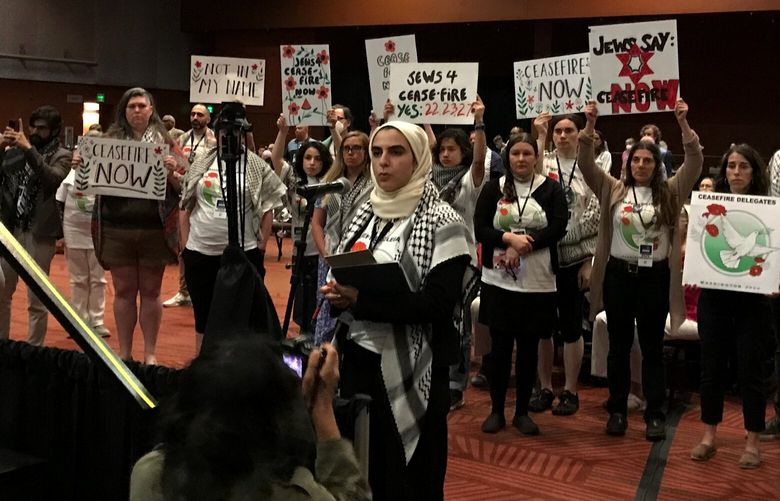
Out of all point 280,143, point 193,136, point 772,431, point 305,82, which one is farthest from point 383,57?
point 772,431

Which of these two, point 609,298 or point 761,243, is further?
point 609,298

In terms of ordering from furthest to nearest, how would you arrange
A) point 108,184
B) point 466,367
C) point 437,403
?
point 466,367 → point 108,184 → point 437,403

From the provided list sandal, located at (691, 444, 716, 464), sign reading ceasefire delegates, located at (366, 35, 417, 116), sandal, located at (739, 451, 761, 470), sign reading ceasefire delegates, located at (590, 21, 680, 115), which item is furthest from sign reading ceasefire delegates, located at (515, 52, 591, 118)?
sandal, located at (739, 451, 761, 470)

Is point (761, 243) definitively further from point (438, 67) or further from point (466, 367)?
point (438, 67)

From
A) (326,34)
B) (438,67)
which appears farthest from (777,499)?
(326,34)

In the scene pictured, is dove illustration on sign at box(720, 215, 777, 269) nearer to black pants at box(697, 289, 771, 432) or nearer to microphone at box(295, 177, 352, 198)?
black pants at box(697, 289, 771, 432)

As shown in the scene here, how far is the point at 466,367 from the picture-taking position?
5266mm

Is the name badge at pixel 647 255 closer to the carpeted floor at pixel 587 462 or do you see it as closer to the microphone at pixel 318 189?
the carpeted floor at pixel 587 462

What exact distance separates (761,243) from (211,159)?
117 inches

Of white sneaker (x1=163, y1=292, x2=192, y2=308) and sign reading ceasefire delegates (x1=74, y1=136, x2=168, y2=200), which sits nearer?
sign reading ceasefire delegates (x1=74, y1=136, x2=168, y2=200)

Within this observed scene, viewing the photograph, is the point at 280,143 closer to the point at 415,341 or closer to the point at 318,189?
the point at 318,189

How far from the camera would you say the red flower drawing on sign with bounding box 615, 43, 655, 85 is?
4.83 meters

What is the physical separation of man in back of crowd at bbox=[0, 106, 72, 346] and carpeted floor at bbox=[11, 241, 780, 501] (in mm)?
2763

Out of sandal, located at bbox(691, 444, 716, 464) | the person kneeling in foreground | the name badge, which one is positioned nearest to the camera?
the person kneeling in foreground
